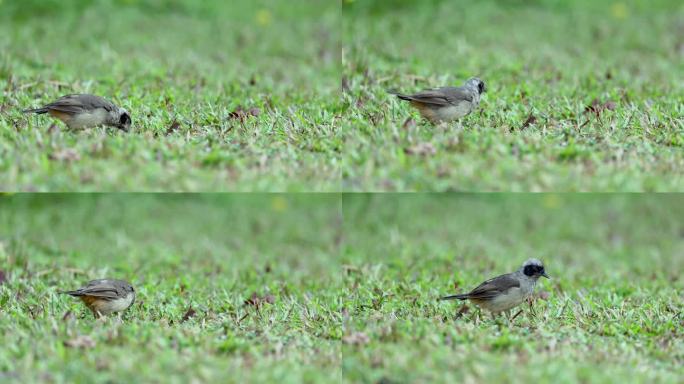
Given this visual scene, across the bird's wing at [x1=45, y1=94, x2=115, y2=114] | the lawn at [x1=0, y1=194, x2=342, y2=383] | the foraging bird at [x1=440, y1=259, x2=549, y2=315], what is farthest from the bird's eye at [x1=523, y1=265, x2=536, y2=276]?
the bird's wing at [x1=45, y1=94, x2=115, y2=114]

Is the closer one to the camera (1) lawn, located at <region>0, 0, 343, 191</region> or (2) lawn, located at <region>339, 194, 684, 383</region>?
(2) lawn, located at <region>339, 194, 684, 383</region>

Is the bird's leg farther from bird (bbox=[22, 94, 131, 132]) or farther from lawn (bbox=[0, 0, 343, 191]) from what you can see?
bird (bbox=[22, 94, 131, 132])

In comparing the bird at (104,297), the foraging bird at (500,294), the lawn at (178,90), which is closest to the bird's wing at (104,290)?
the bird at (104,297)

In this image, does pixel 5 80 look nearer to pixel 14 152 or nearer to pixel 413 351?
pixel 14 152

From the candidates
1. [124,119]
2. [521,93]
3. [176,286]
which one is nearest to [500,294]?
[521,93]

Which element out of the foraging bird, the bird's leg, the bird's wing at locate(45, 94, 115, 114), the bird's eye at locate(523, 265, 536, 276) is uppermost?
the bird's wing at locate(45, 94, 115, 114)

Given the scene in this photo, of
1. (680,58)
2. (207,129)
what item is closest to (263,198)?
(207,129)

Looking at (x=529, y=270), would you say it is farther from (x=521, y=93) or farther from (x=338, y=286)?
(x=521, y=93)
